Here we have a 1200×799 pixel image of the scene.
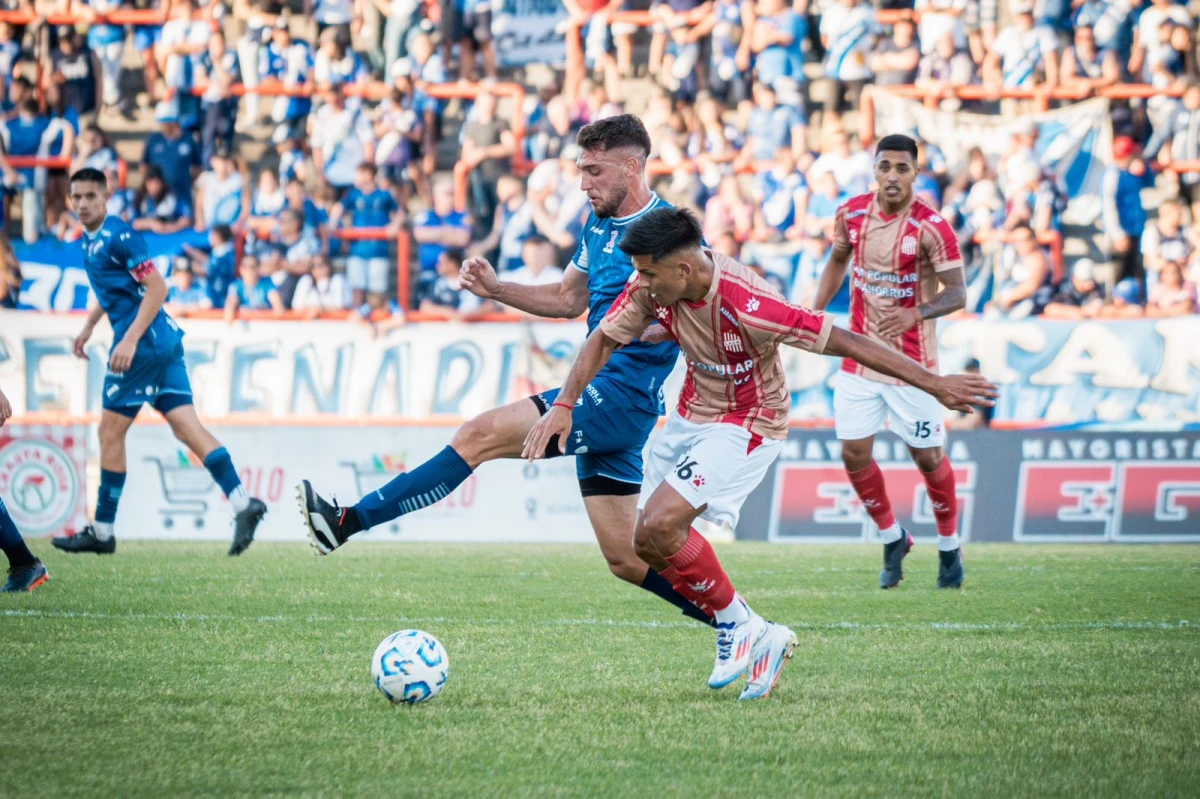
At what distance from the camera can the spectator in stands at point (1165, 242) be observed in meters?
16.2

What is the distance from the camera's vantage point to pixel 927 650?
6.45 metres

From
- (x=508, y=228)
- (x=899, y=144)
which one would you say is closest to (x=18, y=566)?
(x=899, y=144)

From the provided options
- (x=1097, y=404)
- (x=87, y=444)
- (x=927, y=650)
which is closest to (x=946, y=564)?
(x=927, y=650)

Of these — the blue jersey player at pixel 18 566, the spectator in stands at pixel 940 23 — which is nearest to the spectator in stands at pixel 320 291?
the spectator in stands at pixel 940 23

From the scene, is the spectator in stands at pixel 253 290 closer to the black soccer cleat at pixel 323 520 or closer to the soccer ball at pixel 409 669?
the black soccer cleat at pixel 323 520

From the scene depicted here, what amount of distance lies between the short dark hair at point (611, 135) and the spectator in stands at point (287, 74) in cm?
1312

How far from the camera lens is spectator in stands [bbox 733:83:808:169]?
57.5 ft

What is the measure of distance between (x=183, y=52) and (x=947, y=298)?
1352 cm

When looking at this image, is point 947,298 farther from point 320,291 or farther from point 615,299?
point 320,291

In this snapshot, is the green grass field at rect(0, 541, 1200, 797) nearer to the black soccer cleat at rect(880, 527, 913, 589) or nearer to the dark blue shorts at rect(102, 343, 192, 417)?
the black soccer cleat at rect(880, 527, 913, 589)

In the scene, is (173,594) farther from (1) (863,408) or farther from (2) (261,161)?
(2) (261,161)

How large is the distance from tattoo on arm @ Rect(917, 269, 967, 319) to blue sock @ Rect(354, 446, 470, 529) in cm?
374

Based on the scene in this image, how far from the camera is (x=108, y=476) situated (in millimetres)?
10477

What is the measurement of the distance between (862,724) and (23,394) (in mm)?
12583
